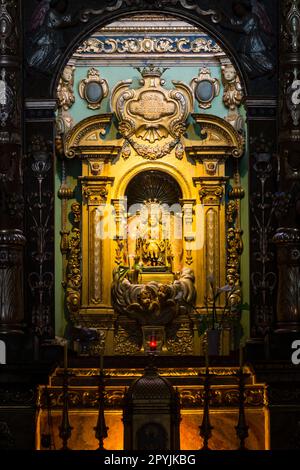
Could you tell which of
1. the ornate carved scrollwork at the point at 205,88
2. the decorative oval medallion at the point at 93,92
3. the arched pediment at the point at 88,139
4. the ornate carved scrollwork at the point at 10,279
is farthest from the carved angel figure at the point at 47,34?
the ornate carved scrollwork at the point at 205,88

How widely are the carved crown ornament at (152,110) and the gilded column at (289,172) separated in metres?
6.34

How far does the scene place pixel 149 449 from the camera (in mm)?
14133

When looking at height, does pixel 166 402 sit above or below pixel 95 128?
below

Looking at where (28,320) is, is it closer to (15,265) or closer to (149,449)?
(15,265)

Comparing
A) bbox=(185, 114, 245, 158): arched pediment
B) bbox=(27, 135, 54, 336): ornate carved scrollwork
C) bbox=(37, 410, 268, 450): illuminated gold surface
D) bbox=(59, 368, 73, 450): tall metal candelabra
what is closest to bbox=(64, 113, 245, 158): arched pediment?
bbox=(185, 114, 245, 158): arched pediment

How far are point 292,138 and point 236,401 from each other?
2855 millimetres

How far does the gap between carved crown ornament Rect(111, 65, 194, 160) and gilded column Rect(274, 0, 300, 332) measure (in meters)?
6.34

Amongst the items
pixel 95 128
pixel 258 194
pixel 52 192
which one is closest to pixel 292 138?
pixel 258 194

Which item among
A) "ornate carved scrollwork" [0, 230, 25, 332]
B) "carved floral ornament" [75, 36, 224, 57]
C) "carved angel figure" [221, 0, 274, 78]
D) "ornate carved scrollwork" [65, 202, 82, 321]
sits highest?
"carved floral ornament" [75, 36, 224, 57]

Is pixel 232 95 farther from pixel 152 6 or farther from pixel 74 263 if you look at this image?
pixel 152 6

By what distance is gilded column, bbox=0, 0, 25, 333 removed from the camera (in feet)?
53.3

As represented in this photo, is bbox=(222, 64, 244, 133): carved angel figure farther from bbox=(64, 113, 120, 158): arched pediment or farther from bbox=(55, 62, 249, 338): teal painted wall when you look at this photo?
bbox=(64, 113, 120, 158): arched pediment

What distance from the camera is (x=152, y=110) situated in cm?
2291
